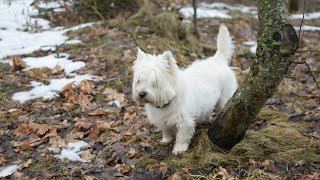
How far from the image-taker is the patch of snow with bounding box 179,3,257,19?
12.4 metres

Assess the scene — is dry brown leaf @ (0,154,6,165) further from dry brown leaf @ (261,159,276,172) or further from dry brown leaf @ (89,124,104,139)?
dry brown leaf @ (261,159,276,172)

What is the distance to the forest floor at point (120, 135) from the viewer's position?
4.07m

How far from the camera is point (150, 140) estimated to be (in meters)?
4.97

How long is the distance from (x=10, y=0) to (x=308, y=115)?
10.0m

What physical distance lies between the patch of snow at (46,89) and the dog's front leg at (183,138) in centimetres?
278

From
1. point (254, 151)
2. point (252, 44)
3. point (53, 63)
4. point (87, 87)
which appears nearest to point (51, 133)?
point (87, 87)

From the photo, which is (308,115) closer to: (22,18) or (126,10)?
(126,10)

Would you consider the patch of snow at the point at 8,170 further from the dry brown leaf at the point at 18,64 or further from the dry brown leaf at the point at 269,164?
the dry brown leaf at the point at 18,64

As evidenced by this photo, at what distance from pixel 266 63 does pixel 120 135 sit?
2249mm

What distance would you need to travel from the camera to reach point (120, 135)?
16.6 ft

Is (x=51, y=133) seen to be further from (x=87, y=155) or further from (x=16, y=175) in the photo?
(x=16, y=175)

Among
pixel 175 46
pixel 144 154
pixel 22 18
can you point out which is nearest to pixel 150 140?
pixel 144 154

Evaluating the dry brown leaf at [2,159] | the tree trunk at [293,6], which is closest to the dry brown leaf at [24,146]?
the dry brown leaf at [2,159]

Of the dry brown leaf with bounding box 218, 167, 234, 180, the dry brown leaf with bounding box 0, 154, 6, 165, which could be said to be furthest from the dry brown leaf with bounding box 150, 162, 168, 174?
the dry brown leaf with bounding box 0, 154, 6, 165
